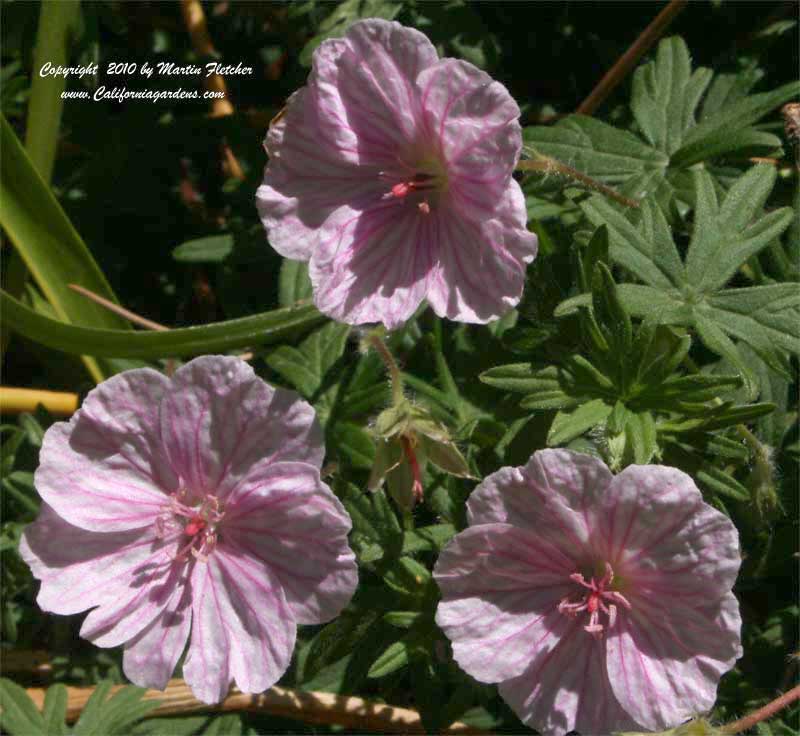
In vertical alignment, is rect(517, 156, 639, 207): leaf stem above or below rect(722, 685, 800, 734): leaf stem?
above

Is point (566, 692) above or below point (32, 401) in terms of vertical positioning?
below

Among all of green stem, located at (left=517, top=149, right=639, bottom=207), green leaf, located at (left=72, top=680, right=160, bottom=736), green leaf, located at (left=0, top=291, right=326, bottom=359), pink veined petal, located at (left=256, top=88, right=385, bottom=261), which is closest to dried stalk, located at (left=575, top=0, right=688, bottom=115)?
green stem, located at (left=517, top=149, right=639, bottom=207)

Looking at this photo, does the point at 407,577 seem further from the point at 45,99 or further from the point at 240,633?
the point at 45,99

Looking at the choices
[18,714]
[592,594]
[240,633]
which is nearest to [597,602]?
[592,594]

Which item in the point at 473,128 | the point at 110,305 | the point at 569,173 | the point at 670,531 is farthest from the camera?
the point at 110,305

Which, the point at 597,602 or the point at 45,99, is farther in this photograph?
the point at 45,99

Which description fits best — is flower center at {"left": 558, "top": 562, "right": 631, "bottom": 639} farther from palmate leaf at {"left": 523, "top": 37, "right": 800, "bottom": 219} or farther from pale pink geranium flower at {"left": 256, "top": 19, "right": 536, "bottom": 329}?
palmate leaf at {"left": 523, "top": 37, "right": 800, "bottom": 219}

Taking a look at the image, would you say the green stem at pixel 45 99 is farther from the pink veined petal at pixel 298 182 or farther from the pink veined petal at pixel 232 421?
the pink veined petal at pixel 232 421
